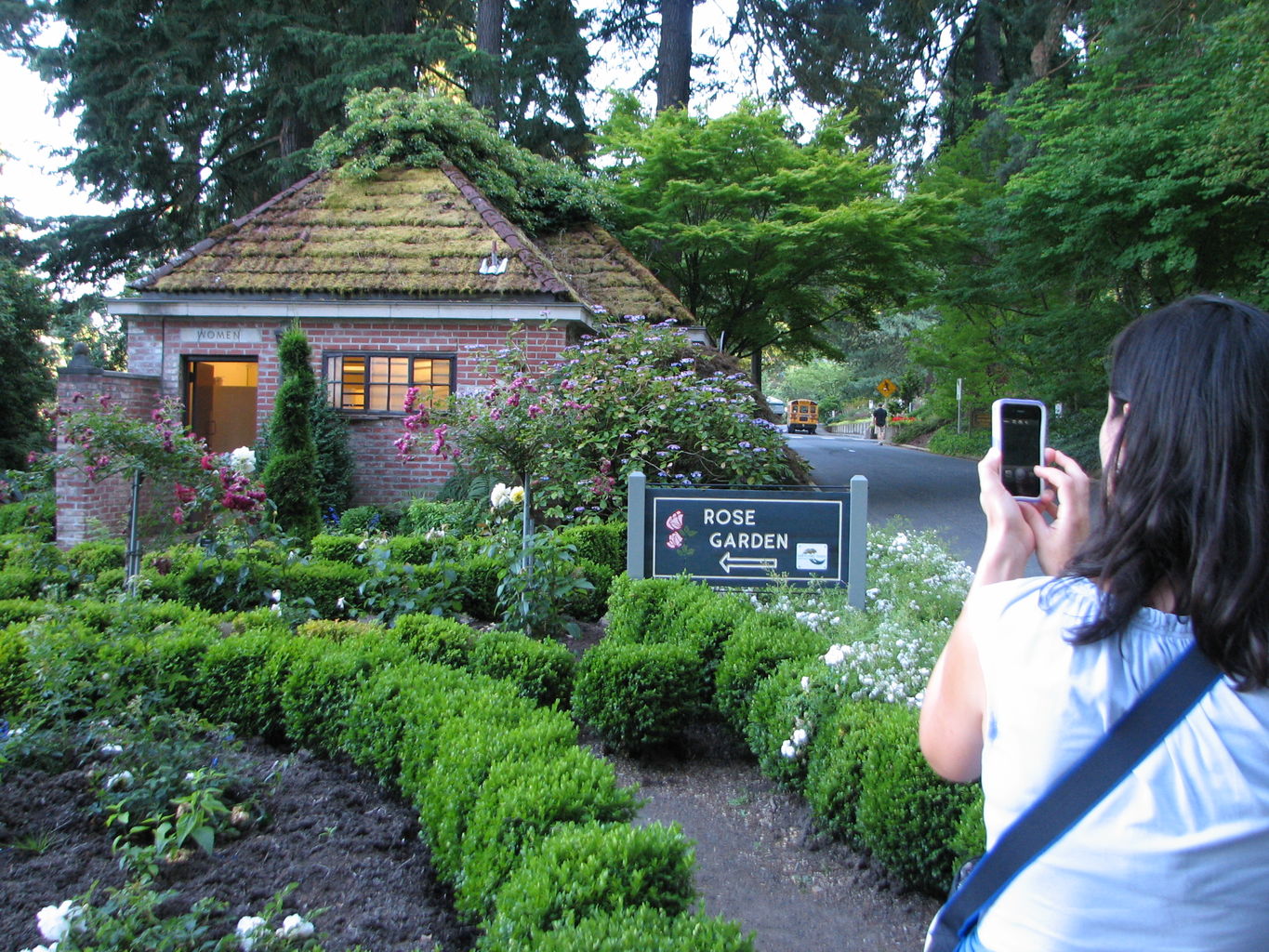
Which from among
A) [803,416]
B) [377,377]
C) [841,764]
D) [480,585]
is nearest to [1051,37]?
[377,377]

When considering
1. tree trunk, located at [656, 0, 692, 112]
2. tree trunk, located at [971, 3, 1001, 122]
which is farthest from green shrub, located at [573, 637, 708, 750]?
tree trunk, located at [971, 3, 1001, 122]

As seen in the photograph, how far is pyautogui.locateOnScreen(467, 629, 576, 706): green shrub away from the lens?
4.25 m

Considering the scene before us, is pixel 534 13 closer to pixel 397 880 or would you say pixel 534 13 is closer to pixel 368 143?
pixel 368 143

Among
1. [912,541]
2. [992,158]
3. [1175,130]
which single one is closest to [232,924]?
[912,541]

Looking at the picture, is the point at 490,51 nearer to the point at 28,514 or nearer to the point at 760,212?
the point at 760,212

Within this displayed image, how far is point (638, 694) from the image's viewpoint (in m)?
4.14

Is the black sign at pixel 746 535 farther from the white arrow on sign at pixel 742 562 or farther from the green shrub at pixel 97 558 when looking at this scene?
the green shrub at pixel 97 558

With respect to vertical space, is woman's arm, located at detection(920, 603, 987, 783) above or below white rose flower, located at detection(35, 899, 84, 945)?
above

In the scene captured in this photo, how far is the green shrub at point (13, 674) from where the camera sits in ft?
12.5

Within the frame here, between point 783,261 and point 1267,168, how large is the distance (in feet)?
22.9

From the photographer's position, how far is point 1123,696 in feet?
3.66

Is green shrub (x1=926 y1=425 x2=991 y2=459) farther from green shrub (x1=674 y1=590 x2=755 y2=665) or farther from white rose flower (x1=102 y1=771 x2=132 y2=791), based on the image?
white rose flower (x1=102 y1=771 x2=132 y2=791)

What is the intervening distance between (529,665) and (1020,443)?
3.03 m

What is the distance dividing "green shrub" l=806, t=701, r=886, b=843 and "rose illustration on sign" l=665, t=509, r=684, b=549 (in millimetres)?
2083
